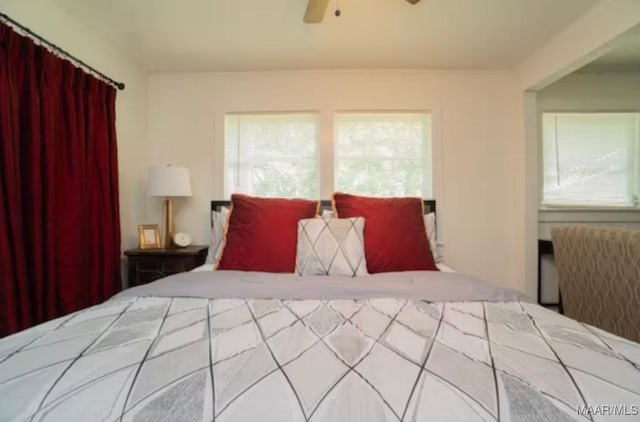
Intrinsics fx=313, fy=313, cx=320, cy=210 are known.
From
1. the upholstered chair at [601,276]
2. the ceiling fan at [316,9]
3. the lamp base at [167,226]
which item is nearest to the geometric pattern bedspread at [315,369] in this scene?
the upholstered chair at [601,276]

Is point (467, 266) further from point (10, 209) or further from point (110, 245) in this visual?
point (10, 209)

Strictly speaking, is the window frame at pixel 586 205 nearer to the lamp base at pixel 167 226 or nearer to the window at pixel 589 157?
the window at pixel 589 157

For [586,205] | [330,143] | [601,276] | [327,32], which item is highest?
[327,32]

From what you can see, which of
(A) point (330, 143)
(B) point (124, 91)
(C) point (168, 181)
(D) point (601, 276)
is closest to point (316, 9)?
(A) point (330, 143)

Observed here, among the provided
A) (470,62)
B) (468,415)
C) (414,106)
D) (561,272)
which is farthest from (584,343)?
(470,62)

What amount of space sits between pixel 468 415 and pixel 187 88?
301 cm

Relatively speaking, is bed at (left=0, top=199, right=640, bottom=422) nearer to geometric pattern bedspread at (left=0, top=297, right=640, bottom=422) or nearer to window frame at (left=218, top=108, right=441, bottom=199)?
geometric pattern bedspread at (left=0, top=297, right=640, bottom=422)

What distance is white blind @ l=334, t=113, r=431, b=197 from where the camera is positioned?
2764mm

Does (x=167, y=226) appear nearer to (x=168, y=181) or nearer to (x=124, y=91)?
(x=168, y=181)

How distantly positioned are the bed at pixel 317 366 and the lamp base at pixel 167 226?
151 cm

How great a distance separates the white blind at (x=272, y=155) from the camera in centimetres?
278

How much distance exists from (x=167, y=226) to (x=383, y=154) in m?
1.93

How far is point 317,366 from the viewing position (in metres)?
0.69

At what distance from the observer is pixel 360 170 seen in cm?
277
